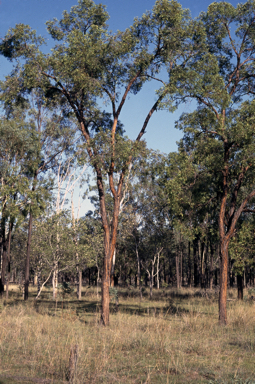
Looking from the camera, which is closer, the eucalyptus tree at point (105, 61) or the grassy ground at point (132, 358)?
the grassy ground at point (132, 358)

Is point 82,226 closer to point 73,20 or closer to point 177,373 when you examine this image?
point 73,20

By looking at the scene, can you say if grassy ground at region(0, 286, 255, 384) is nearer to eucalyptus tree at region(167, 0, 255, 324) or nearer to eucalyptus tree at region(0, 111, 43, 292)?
eucalyptus tree at region(167, 0, 255, 324)

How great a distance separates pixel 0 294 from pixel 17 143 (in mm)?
11805

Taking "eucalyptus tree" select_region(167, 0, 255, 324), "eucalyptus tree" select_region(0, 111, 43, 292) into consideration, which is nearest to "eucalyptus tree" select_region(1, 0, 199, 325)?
"eucalyptus tree" select_region(167, 0, 255, 324)

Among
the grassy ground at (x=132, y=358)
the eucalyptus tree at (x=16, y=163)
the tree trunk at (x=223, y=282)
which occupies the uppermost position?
the eucalyptus tree at (x=16, y=163)

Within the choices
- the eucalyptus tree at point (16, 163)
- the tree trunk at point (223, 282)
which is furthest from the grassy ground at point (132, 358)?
the eucalyptus tree at point (16, 163)

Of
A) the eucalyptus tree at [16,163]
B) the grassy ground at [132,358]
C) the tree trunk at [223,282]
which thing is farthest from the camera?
the eucalyptus tree at [16,163]

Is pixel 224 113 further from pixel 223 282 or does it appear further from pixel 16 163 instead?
pixel 16 163

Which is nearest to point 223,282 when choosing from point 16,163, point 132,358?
point 132,358

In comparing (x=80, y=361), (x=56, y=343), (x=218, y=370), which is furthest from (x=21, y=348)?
(x=218, y=370)

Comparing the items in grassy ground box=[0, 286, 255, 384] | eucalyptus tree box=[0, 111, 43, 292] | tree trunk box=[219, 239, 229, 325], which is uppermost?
eucalyptus tree box=[0, 111, 43, 292]

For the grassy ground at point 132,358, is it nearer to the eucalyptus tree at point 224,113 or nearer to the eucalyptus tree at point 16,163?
the eucalyptus tree at point 224,113

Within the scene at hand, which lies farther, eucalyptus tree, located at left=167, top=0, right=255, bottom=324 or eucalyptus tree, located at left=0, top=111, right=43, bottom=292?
eucalyptus tree, located at left=0, top=111, right=43, bottom=292

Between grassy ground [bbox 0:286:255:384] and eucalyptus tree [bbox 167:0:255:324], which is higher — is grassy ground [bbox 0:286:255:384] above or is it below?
below
